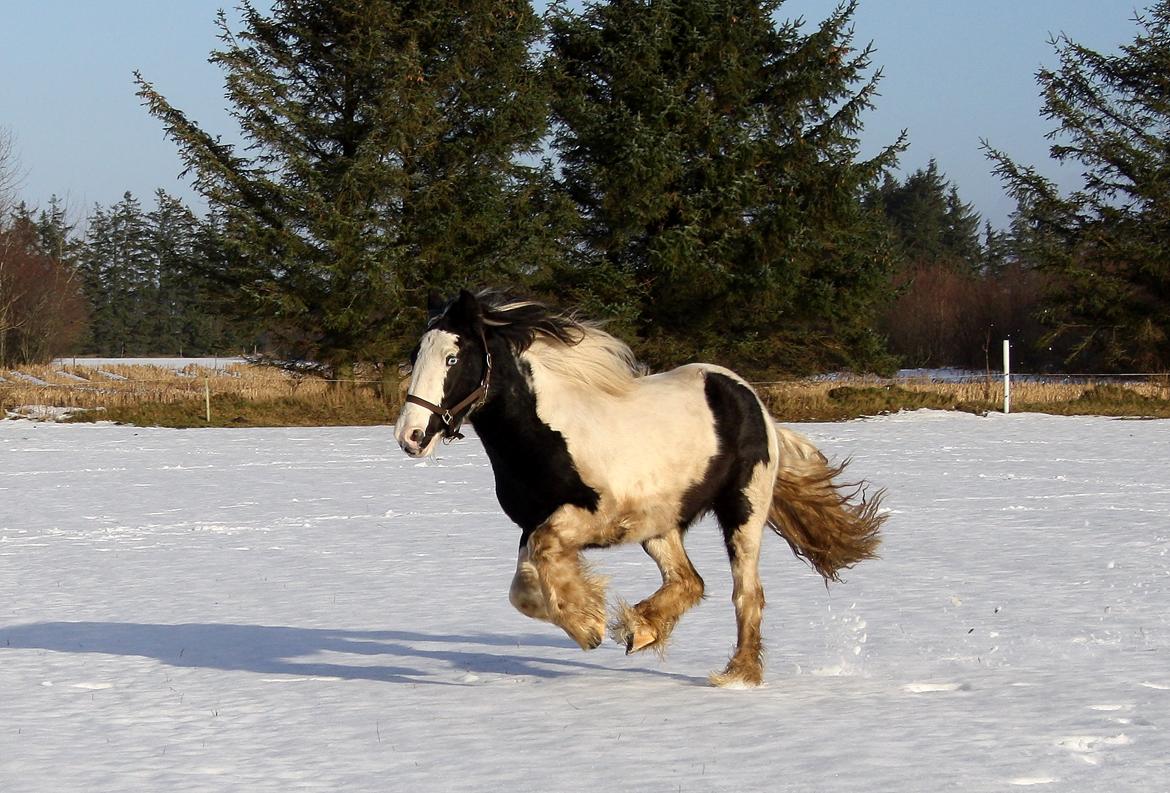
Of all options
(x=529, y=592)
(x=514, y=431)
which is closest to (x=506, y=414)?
(x=514, y=431)

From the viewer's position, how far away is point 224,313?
98.5 ft

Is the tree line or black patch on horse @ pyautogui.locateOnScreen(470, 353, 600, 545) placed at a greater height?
the tree line

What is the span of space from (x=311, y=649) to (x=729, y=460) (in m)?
2.67

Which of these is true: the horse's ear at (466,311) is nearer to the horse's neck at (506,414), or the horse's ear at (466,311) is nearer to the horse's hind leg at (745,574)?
the horse's neck at (506,414)

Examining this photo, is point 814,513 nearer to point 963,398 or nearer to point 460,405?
point 460,405

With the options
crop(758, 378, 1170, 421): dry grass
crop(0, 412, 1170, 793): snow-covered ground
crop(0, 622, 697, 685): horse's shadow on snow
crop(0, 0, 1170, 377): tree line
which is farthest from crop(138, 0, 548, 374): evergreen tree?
crop(0, 622, 697, 685): horse's shadow on snow

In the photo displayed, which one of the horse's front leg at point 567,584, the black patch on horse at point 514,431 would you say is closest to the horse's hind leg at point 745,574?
the horse's front leg at point 567,584

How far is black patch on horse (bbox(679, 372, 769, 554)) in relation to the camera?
266 inches

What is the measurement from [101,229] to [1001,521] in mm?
100531

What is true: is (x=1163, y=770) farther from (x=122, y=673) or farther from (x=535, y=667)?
(x=122, y=673)

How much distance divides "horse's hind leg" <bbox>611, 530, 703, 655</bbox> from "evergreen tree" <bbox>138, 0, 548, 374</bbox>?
21.8 meters

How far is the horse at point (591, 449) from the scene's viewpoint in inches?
239

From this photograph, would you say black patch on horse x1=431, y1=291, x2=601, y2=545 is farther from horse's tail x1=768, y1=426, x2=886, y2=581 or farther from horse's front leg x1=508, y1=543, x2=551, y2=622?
horse's tail x1=768, y1=426, x2=886, y2=581

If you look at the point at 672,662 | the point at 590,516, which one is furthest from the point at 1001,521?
the point at 590,516
